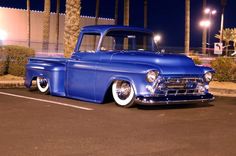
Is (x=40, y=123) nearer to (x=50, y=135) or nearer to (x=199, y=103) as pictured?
Answer: (x=50, y=135)

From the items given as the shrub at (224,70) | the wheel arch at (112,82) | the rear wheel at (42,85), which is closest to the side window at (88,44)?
the wheel arch at (112,82)

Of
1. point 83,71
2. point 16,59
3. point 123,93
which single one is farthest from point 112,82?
point 16,59

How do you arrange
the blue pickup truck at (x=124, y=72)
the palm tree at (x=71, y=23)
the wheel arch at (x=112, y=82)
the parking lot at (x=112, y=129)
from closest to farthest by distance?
the parking lot at (x=112, y=129) → the blue pickup truck at (x=124, y=72) → the wheel arch at (x=112, y=82) → the palm tree at (x=71, y=23)

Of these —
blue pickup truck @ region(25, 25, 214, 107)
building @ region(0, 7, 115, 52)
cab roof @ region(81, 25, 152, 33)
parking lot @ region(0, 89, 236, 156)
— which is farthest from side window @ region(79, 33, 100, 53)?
building @ region(0, 7, 115, 52)

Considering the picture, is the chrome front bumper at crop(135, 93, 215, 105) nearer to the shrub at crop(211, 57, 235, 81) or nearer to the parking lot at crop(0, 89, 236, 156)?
the parking lot at crop(0, 89, 236, 156)

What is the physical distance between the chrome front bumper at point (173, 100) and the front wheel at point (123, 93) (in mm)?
404

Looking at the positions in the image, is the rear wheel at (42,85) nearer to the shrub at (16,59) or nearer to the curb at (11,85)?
the curb at (11,85)

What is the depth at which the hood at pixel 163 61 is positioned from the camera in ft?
35.2

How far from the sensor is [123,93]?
11195mm

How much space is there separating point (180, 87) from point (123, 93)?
48.4 inches

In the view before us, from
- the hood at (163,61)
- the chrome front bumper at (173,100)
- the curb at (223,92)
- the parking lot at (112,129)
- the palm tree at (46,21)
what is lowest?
the parking lot at (112,129)

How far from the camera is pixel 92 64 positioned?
1167 centimetres

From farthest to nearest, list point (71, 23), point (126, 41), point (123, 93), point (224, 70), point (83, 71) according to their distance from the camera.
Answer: point (71, 23), point (224, 70), point (126, 41), point (83, 71), point (123, 93)

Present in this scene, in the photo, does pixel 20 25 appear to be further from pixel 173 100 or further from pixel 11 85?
pixel 173 100
